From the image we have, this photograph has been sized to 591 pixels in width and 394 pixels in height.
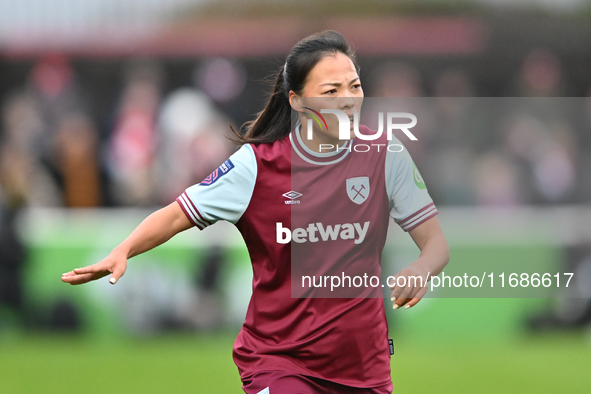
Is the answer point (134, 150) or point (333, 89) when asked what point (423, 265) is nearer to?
point (333, 89)

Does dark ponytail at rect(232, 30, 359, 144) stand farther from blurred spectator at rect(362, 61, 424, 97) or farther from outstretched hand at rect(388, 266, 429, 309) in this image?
blurred spectator at rect(362, 61, 424, 97)

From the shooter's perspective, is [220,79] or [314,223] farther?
[220,79]

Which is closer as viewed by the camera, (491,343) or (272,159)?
(272,159)

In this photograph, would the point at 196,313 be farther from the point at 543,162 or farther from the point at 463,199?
the point at 543,162

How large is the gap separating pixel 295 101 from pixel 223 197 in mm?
584

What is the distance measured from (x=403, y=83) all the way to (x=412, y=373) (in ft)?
13.5

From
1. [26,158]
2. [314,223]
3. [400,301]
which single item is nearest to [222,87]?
[26,158]

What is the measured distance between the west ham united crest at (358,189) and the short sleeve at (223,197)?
446mm

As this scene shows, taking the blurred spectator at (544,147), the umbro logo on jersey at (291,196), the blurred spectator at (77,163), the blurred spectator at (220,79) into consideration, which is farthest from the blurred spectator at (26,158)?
the umbro logo on jersey at (291,196)

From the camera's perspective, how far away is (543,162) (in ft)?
32.5

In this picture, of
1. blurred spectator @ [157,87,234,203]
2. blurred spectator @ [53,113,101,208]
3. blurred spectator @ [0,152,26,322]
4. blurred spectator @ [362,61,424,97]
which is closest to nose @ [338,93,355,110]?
blurred spectator @ [157,87,234,203]

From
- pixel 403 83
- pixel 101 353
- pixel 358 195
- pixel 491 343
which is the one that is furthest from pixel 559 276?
pixel 358 195

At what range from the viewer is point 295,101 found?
400 cm

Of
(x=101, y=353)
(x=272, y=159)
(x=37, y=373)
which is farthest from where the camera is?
(x=101, y=353)
